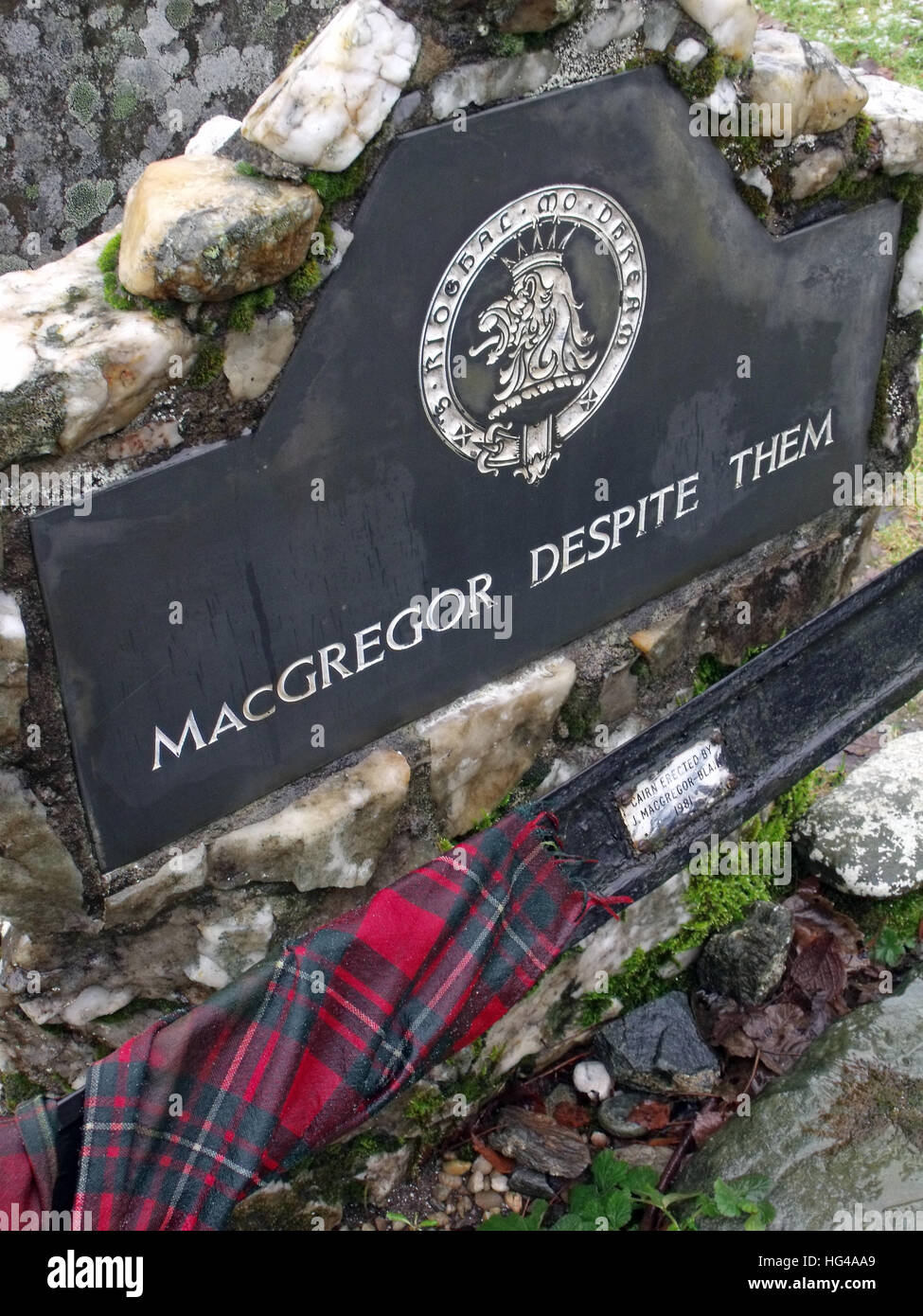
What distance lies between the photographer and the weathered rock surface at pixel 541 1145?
9.40 ft

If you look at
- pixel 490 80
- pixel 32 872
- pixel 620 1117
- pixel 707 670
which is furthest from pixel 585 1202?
pixel 490 80

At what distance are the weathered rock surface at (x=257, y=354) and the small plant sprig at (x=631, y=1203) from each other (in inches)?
67.2

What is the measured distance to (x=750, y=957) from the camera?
3.20 meters

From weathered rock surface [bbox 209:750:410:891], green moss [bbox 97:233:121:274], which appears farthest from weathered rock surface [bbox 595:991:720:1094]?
green moss [bbox 97:233:121:274]

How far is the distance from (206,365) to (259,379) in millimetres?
84

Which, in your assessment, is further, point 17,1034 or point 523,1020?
point 523,1020

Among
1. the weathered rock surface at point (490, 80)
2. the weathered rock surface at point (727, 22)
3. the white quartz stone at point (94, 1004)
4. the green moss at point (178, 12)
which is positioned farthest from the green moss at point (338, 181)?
the green moss at point (178, 12)

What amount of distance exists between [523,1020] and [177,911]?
994 mm

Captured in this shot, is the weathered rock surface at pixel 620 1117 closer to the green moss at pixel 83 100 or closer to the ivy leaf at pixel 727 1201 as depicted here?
the ivy leaf at pixel 727 1201

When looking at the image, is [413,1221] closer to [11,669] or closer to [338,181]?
[11,669]

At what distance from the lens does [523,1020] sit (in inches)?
117

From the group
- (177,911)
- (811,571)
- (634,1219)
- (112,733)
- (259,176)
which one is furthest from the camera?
(811,571)
